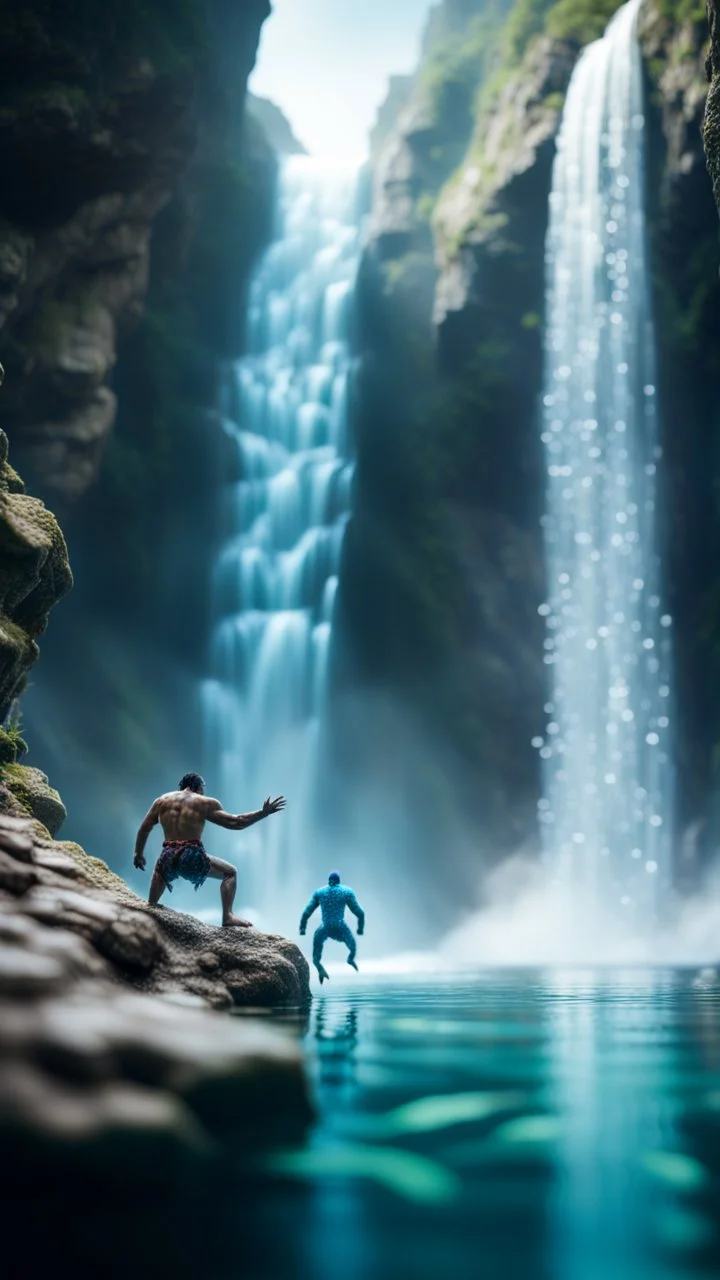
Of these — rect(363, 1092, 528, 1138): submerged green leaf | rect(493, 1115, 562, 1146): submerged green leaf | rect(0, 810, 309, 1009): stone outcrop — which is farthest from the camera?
rect(0, 810, 309, 1009): stone outcrop

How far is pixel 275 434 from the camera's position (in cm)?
3416

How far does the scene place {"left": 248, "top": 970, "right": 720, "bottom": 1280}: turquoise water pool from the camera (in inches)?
90.6

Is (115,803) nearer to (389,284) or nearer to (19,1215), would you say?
(389,284)

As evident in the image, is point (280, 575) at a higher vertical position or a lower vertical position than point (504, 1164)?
higher

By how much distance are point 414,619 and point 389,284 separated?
12.2 meters

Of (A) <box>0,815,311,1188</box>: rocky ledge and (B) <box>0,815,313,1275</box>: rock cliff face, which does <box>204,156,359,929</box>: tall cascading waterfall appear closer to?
(A) <box>0,815,311,1188</box>: rocky ledge

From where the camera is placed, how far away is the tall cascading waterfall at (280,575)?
101ft

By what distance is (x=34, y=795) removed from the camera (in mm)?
11328

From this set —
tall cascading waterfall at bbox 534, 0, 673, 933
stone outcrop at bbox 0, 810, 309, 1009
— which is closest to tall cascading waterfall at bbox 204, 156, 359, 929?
tall cascading waterfall at bbox 534, 0, 673, 933

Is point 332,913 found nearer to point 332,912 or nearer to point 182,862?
point 332,912

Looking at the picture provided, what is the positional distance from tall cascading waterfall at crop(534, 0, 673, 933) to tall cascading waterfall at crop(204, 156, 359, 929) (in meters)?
6.98

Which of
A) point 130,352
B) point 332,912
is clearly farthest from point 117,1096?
point 130,352

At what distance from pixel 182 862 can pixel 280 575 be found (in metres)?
24.0

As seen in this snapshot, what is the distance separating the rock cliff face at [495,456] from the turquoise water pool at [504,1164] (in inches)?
1038
